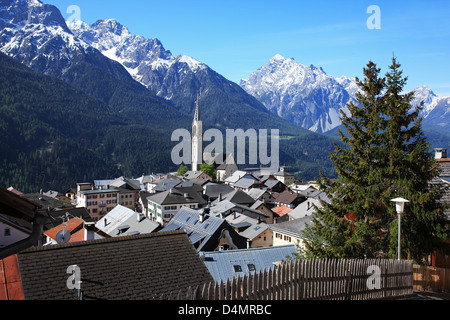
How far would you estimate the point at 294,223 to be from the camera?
1404 inches

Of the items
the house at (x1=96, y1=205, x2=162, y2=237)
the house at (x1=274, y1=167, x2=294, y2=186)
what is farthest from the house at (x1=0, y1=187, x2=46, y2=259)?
the house at (x1=274, y1=167, x2=294, y2=186)

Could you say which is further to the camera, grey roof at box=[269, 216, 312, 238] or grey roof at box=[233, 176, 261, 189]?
grey roof at box=[233, 176, 261, 189]

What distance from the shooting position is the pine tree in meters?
14.5

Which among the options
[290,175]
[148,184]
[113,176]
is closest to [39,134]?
[113,176]

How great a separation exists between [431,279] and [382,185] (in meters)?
4.28

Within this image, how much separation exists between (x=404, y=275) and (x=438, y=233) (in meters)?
3.81

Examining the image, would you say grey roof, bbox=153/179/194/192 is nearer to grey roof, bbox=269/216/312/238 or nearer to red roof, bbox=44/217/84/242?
red roof, bbox=44/217/84/242

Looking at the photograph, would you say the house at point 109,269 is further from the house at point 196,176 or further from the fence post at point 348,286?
the house at point 196,176

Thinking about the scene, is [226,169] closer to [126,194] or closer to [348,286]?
[126,194]

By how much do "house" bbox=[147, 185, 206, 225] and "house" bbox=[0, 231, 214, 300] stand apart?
55627 millimetres

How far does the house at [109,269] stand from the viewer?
35.2 ft

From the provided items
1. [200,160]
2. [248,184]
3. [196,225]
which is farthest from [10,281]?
[200,160]

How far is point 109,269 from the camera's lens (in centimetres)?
1170

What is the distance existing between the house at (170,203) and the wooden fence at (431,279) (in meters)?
57.5
